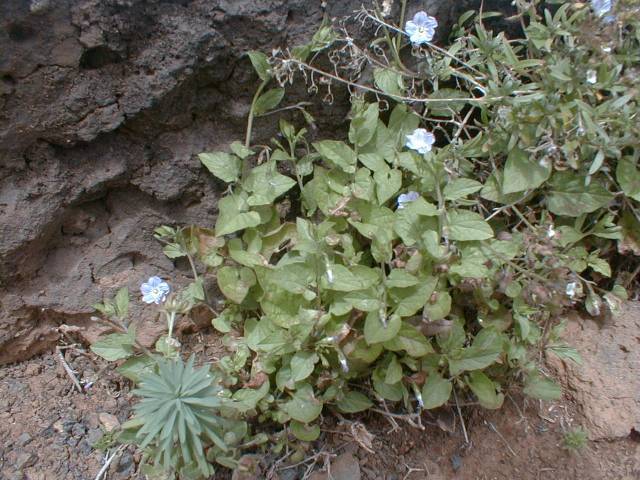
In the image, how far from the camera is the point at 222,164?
7.29ft

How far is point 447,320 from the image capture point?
2.07m

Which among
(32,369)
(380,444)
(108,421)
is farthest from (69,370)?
(380,444)

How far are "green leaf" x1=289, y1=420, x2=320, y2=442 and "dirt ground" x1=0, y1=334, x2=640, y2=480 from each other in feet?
0.34

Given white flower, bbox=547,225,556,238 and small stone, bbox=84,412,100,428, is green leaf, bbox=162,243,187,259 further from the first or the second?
white flower, bbox=547,225,556,238

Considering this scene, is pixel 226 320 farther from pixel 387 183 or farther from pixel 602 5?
pixel 602 5

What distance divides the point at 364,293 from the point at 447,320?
1.09 feet

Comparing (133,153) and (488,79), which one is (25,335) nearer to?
(133,153)

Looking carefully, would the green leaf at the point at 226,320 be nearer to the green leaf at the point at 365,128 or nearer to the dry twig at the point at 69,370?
the dry twig at the point at 69,370

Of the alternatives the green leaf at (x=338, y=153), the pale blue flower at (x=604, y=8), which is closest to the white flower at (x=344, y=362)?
the green leaf at (x=338, y=153)

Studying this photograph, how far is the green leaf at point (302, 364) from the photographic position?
1.94 meters

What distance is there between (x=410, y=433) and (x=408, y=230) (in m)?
0.75

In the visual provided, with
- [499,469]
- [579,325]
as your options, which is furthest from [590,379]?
[499,469]

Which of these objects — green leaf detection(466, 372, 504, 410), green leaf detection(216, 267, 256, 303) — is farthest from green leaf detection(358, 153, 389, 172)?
green leaf detection(466, 372, 504, 410)

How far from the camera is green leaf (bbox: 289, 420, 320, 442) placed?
6.60ft
